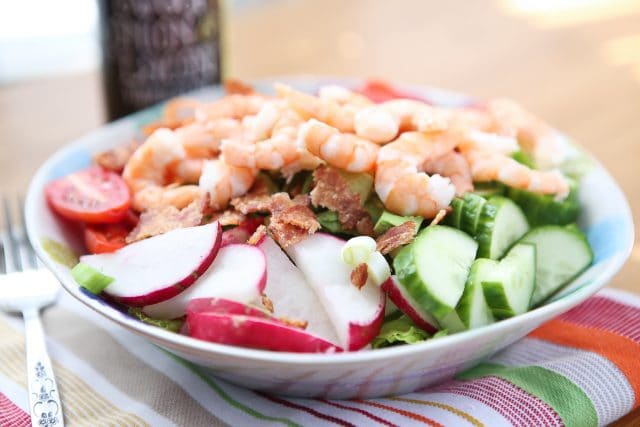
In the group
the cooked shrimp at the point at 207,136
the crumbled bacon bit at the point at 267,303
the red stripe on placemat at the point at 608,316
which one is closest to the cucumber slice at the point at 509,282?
the red stripe on placemat at the point at 608,316

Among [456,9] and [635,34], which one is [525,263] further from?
[456,9]

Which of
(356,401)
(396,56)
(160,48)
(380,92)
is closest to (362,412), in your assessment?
(356,401)

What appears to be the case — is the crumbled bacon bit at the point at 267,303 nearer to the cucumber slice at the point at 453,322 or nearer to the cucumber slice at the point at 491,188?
the cucumber slice at the point at 453,322

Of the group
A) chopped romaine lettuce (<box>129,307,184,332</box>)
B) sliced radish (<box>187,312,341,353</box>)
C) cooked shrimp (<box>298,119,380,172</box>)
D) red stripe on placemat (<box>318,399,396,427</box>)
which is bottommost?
red stripe on placemat (<box>318,399,396,427</box>)

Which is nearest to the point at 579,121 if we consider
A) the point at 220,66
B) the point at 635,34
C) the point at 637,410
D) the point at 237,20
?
the point at 635,34

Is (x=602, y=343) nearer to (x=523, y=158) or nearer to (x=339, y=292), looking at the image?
(x=523, y=158)

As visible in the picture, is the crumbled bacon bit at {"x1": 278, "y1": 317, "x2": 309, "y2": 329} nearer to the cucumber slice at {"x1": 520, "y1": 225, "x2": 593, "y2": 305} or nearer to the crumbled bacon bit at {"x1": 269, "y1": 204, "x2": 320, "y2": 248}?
the crumbled bacon bit at {"x1": 269, "y1": 204, "x2": 320, "y2": 248}

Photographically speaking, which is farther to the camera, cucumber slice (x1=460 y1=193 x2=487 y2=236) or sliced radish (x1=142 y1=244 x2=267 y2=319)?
Answer: cucumber slice (x1=460 y1=193 x2=487 y2=236)

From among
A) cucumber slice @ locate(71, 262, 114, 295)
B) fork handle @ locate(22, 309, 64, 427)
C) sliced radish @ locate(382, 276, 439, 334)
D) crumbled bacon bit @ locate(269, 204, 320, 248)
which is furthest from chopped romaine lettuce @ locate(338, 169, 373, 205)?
fork handle @ locate(22, 309, 64, 427)
